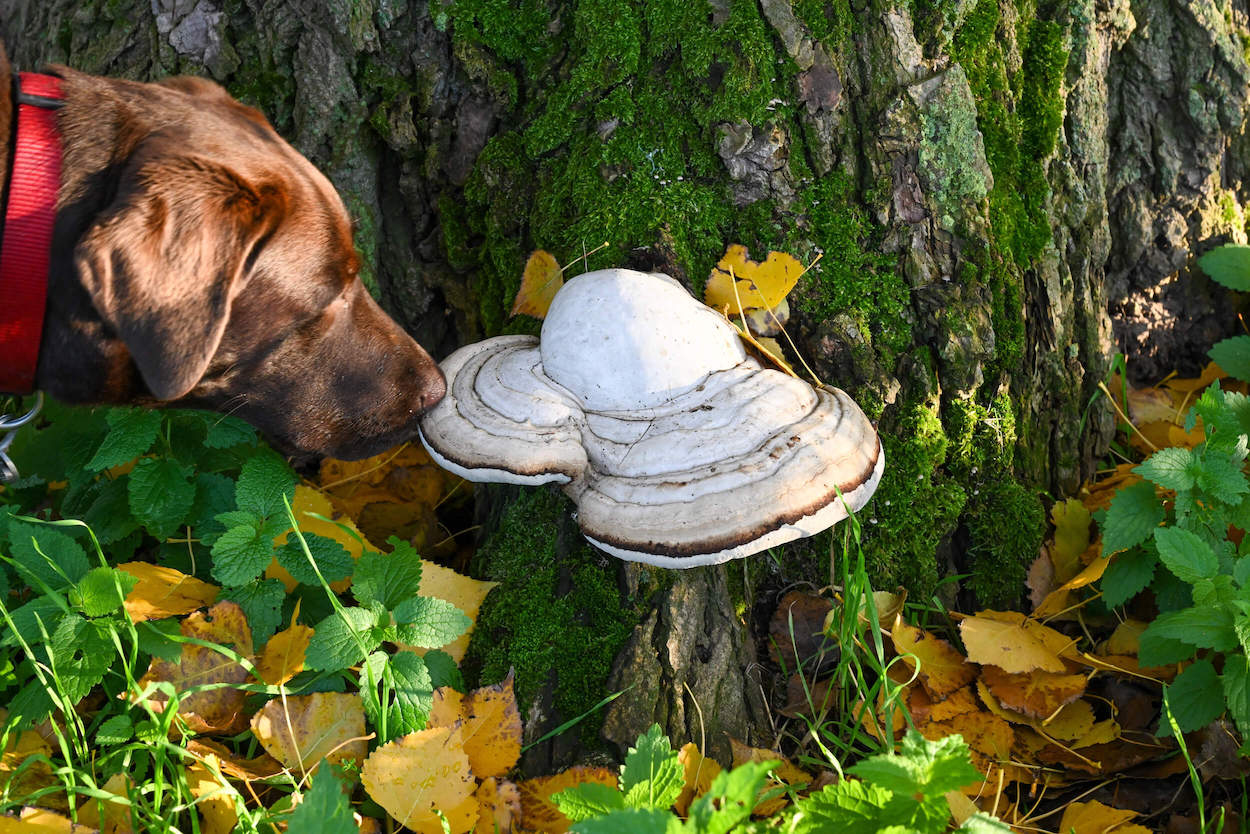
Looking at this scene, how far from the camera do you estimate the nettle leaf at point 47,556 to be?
9.29 feet

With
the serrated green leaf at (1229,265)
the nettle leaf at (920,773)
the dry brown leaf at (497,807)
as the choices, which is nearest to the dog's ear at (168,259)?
the dry brown leaf at (497,807)

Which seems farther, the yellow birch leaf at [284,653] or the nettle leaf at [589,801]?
the yellow birch leaf at [284,653]

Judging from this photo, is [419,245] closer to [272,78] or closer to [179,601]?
[272,78]

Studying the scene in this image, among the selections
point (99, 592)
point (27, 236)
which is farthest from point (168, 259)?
point (99, 592)

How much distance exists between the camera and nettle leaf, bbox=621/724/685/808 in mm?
2141

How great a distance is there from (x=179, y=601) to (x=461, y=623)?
0.99 m

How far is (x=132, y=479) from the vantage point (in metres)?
3.27

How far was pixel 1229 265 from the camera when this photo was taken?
424 cm

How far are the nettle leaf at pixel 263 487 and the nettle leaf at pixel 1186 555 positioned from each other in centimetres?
264

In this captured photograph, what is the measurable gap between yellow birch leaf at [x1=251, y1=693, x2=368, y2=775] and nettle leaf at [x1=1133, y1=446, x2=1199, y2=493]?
8.16 feet

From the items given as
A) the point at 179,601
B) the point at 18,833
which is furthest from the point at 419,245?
the point at 18,833

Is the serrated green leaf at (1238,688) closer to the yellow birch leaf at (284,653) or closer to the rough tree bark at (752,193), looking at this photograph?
the rough tree bark at (752,193)

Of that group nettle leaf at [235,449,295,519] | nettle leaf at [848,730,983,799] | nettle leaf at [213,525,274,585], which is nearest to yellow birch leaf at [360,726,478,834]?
nettle leaf at [213,525,274,585]

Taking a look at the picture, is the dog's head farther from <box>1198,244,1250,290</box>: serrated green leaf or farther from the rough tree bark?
<box>1198,244,1250,290</box>: serrated green leaf
